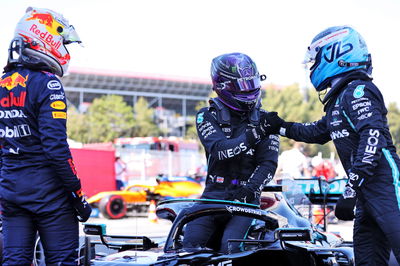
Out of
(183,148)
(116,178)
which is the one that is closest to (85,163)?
(116,178)

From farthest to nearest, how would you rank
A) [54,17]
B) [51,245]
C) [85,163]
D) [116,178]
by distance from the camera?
[116,178]
[85,163]
[54,17]
[51,245]

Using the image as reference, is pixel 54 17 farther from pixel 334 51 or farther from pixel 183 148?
pixel 183 148

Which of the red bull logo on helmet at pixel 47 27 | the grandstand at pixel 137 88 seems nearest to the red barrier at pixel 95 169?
the red bull logo on helmet at pixel 47 27

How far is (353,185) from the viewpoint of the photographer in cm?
394

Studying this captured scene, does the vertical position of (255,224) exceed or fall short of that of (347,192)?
it falls short

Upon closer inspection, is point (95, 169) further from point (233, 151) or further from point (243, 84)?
point (233, 151)

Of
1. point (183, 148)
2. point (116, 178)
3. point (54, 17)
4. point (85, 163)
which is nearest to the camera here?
point (54, 17)

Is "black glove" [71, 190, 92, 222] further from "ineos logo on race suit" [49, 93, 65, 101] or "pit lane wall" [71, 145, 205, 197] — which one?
"pit lane wall" [71, 145, 205, 197]

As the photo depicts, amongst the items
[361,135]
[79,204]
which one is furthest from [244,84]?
[79,204]

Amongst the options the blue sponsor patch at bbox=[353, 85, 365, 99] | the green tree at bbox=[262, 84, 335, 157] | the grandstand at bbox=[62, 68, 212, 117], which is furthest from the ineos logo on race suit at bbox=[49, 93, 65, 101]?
the grandstand at bbox=[62, 68, 212, 117]

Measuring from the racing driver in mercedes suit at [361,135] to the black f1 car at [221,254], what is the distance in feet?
1.36

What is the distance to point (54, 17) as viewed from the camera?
436 centimetres

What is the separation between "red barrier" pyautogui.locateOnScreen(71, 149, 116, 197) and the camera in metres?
19.7

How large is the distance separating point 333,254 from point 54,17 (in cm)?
271
